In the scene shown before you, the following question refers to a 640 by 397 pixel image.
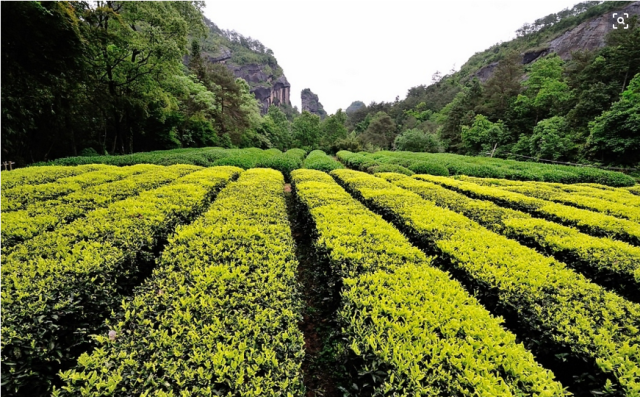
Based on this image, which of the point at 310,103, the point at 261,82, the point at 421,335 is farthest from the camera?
the point at 310,103

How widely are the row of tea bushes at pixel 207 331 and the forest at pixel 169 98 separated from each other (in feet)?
41.4

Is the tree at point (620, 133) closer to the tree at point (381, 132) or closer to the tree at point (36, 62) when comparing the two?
the tree at point (381, 132)

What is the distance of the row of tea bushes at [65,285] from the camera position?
1.98 m

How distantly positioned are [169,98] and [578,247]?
21095 millimetres

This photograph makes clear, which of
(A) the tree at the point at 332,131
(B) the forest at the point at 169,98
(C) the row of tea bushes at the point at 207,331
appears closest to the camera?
(C) the row of tea bushes at the point at 207,331

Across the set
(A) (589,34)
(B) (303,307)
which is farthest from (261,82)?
(B) (303,307)

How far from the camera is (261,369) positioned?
180 centimetres

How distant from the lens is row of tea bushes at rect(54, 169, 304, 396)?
1.64 metres

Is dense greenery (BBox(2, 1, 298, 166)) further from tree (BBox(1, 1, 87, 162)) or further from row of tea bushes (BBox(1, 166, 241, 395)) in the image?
row of tea bushes (BBox(1, 166, 241, 395))

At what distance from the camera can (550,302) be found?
2.66 meters

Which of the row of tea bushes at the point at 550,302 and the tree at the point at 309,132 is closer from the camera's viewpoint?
the row of tea bushes at the point at 550,302

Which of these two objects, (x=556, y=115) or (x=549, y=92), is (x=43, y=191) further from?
(x=549, y=92)

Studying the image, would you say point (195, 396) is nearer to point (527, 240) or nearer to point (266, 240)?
point (266, 240)

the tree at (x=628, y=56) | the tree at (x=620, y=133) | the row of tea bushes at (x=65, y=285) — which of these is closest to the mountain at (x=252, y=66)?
the tree at (x=628, y=56)
